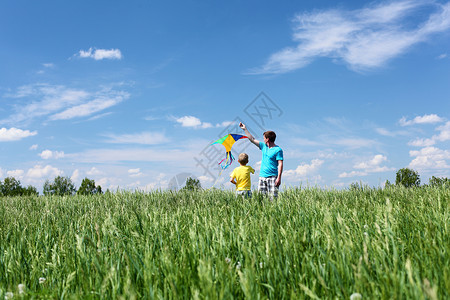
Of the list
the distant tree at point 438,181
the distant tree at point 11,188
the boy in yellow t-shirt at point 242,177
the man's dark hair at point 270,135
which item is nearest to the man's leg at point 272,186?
the boy in yellow t-shirt at point 242,177

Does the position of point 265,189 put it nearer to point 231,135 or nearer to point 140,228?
point 231,135

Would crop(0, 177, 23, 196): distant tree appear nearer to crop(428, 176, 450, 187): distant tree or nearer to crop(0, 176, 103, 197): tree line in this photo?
crop(0, 176, 103, 197): tree line

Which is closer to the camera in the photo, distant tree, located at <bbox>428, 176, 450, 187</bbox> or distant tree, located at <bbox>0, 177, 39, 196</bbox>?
distant tree, located at <bbox>428, 176, 450, 187</bbox>

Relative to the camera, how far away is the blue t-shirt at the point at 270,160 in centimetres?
788

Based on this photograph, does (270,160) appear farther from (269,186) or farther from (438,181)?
(438,181)

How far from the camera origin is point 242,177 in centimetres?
816

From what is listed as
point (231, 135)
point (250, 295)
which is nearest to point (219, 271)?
point (250, 295)

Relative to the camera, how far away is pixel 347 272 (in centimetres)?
186

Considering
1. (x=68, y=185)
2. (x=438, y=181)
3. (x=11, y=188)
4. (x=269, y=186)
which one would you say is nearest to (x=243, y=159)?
(x=269, y=186)

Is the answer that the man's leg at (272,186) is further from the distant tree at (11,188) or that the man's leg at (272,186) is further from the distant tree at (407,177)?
the distant tree at (11,188)

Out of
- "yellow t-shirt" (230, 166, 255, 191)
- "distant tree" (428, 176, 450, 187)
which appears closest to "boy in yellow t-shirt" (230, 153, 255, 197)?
"yellow t-shirt" (230, 166, 255, 191)

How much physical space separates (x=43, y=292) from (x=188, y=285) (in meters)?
0.88

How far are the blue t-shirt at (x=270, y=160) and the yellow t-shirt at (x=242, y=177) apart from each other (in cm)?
37

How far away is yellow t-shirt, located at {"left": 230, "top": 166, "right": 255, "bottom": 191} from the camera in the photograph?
8.16m
